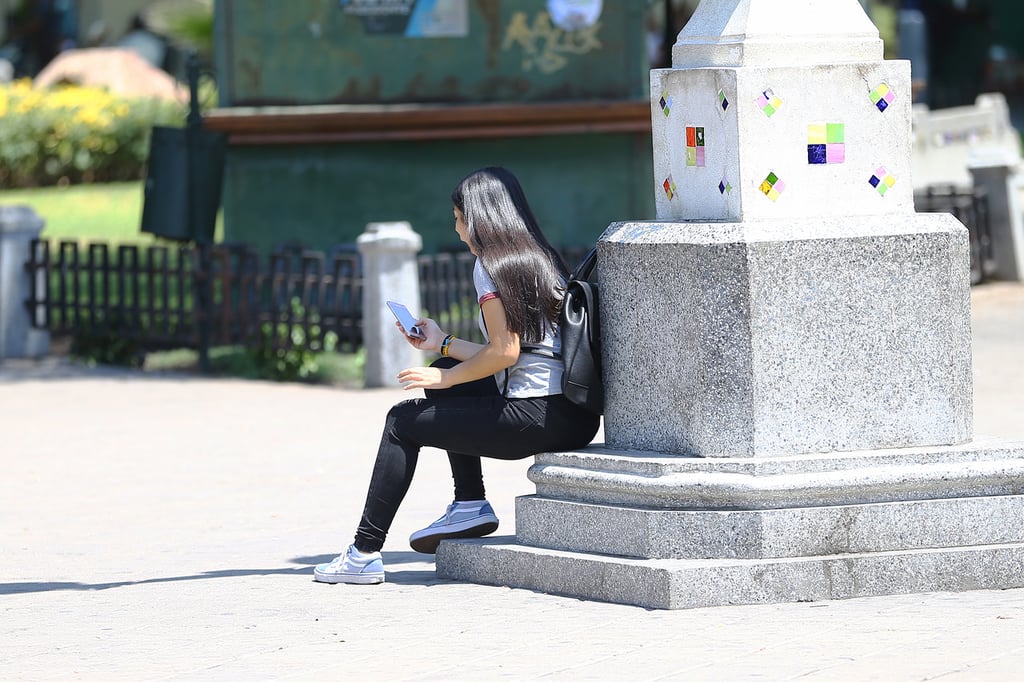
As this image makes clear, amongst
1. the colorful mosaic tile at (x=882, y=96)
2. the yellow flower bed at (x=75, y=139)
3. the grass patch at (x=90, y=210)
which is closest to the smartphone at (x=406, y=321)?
the colorful mosaic tile at (x=882, y=96)

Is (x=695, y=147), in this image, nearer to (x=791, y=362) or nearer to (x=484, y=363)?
(x=791, y=362)

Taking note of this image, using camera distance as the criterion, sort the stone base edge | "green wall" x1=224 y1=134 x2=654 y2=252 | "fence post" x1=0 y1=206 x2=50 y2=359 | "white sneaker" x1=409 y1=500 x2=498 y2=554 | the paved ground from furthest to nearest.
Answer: "green wall" x1=224 y1=134 x2=654 y2=252 → "fence post" x1=0 y1=206 x2=50 y2=359 → "white sneaker" x1=409 y1=500 x2=498 y2=554 → the stone base edge → the paved ground

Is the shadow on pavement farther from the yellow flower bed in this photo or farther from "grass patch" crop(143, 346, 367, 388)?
the yellow flower bed

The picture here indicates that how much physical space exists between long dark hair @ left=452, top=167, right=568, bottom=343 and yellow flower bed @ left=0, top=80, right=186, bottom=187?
Answer: 18.1 metres

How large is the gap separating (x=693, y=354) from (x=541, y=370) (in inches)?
24.6

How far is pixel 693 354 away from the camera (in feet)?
19.0

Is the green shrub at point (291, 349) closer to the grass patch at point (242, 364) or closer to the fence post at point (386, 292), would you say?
the grass patch at point (242, 364)

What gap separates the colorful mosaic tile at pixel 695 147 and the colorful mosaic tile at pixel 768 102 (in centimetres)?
25

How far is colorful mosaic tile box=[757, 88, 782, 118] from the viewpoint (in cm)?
580

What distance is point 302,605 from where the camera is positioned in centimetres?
598

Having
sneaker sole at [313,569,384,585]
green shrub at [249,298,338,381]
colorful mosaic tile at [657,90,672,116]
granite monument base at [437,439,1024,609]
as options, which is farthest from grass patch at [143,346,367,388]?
granite monument base at [437,439,1024,609]

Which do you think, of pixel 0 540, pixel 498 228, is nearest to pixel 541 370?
pixel 498 228

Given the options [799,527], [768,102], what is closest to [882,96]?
[768,102]

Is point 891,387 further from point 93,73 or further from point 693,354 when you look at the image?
point 93,73
